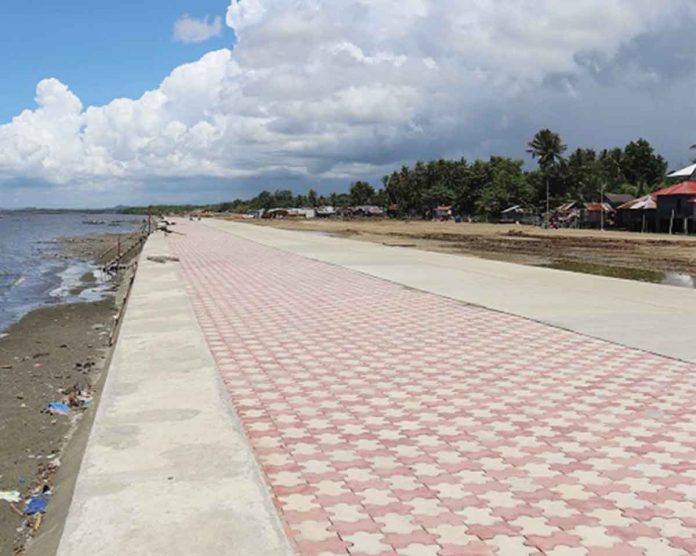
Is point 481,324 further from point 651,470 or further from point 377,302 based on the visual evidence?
point 651,470

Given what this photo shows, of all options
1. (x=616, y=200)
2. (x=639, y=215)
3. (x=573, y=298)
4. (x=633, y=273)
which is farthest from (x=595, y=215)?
(x=573, y=298)

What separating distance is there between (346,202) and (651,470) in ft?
569

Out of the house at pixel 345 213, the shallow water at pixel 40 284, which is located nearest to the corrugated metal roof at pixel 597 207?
the shallow water at pixel 40 284

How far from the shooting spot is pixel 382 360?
22.7ft

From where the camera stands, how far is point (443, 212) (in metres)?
113

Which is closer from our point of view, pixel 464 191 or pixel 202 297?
pixel 202 297

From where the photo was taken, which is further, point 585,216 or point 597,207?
point 585,216

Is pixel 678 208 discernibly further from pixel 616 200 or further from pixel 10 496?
pixel 10 496

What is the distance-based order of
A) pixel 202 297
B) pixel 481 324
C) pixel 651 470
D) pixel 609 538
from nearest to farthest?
pixel 609 538 < pixel 651 470 < pixel 481 324 < pixel 202 297

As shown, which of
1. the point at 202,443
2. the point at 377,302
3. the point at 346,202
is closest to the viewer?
the point at 202,443

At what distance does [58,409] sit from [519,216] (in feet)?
280

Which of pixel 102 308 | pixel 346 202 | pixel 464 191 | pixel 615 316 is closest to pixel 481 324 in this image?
pixel 615 316

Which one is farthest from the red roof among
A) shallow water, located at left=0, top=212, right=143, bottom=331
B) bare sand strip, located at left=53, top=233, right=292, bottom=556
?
bare sand strip, located at left=53, top=233, right=292, bottom=556

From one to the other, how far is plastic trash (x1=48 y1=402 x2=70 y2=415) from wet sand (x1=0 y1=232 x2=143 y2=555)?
0.06 m
